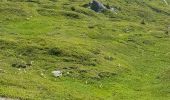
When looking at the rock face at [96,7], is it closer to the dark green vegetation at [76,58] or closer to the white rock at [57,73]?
the dark green vegetation at [76,58]

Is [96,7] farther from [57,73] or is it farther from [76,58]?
[57,73]

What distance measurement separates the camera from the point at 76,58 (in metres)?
64.7

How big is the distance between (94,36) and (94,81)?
37.0 m

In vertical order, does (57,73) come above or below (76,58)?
above

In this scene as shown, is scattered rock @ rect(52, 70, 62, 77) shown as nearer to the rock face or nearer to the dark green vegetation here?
the dark green vegetation

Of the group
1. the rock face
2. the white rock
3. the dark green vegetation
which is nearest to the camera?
the dark green vegetation

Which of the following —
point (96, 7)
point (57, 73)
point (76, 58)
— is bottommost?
point (96, 7)

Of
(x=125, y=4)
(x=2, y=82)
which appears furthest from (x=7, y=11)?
(x=125, y=4)

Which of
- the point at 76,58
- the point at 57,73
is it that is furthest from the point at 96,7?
the point at 57,73

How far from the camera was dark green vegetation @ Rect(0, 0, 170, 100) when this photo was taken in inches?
1902

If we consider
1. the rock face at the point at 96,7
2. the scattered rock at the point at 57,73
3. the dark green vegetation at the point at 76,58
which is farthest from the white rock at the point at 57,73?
the rock face at the point at 96,7

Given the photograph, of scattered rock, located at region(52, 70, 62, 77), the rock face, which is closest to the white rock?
scattered rock, located at region(52, 70, 62, 77)

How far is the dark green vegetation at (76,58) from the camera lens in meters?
48.3

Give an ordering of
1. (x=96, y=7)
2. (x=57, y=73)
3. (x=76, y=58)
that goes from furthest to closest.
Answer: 1. (x=96, y=7)
2. (x=76, y=58)
3. (x=57, y=73)
